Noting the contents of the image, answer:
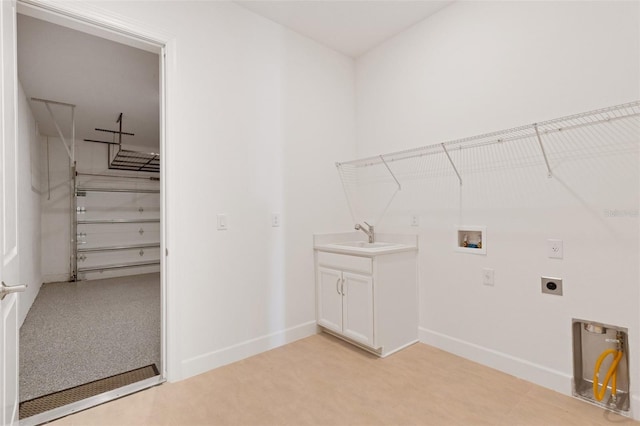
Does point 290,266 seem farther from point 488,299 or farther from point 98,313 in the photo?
point 98,313

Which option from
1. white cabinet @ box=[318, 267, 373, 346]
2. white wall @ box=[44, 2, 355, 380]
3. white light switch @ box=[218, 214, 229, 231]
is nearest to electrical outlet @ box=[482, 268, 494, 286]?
white cabinet @ box=[318, 267, 373, 346]

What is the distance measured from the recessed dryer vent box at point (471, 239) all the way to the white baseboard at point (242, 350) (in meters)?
1.48

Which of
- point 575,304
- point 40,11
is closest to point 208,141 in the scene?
point 40,11

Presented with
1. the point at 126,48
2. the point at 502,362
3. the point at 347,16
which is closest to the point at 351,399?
the point at 502,362

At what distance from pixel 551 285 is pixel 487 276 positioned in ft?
1.27

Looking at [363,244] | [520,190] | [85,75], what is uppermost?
[85,75]

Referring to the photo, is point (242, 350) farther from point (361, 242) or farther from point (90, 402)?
point (361, 242)

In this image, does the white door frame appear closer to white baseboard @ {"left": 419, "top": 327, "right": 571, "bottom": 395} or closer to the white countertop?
the white countertop

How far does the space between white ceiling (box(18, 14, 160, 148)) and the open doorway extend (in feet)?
0.04

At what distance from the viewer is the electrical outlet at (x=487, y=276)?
2227 millimetres

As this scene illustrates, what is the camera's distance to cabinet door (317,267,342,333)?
264cm

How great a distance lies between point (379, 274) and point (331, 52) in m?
2.26

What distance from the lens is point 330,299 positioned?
272 cm

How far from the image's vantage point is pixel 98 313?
11.8 ft
